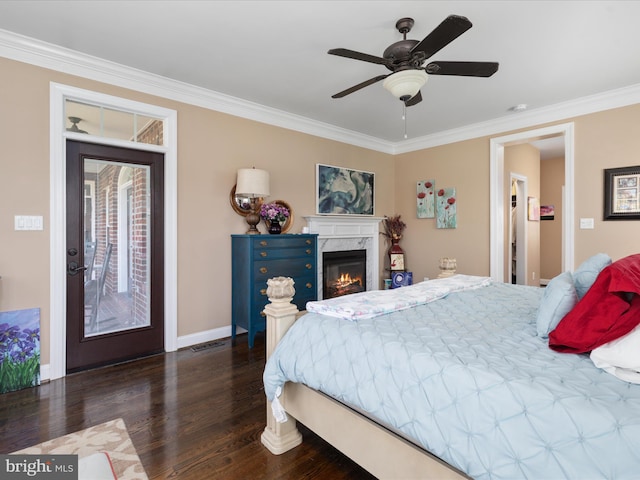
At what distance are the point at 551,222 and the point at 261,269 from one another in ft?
20.8

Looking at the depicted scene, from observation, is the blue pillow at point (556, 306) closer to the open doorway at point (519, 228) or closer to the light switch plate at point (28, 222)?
the light switch plate at point (28, 222)

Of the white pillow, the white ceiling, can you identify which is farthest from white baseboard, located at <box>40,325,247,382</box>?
the white pillow

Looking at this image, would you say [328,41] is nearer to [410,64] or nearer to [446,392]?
[410,64]

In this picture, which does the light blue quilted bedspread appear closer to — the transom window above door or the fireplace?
the transom window above door

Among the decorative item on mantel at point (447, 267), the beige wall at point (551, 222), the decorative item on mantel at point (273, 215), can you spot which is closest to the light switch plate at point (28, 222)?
the decorative item on mantel at point (273, 215)

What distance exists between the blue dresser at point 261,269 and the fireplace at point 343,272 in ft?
2.69

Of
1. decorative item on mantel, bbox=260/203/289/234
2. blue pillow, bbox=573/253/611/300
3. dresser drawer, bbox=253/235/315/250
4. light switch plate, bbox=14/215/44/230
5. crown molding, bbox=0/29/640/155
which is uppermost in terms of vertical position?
crown molding, bbox=0/29/640/155

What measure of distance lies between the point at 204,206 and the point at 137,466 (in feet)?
7.89

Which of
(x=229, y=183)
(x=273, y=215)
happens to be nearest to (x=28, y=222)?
(x=229, y=183)

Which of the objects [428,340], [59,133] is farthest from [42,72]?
[428,340]

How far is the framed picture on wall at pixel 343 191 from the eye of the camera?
4660mm

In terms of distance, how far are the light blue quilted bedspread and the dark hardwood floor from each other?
40 cm

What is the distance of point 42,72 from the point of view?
267 cm

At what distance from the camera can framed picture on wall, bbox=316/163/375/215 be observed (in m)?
4.66
